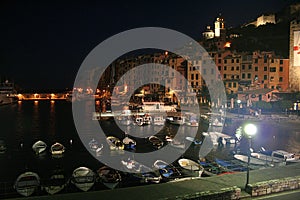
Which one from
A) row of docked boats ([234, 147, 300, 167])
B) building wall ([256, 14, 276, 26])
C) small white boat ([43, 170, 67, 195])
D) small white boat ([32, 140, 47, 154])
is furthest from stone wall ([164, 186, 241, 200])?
building wall ([256, 14, 276, 26])

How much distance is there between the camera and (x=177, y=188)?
696cm

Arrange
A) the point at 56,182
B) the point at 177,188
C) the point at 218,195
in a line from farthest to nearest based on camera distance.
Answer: the point at 56,182 < the point at 177,188 < the point at 218,195

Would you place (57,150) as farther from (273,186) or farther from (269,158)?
(273,186)

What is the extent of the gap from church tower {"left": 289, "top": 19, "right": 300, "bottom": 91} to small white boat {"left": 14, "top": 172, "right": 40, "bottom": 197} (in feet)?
126

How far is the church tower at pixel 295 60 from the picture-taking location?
41188 millimetres

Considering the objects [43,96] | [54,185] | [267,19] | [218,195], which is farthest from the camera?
[43,96]

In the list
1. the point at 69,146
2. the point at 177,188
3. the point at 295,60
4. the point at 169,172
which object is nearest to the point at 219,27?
the point at 295,60

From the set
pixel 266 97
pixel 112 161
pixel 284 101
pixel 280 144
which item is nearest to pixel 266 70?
pixel 266 97

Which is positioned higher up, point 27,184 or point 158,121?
point 158,121

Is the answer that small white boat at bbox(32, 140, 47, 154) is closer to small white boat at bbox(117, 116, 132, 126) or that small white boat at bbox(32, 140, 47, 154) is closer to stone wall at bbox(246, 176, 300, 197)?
small white boat at bbox(117, 116, 132, 126)

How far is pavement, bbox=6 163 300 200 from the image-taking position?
21.1 ft

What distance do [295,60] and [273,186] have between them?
39579 millimetres

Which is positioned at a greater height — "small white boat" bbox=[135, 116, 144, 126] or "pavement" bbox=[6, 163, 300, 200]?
"pavement" bbox=[6, 163, 300, 200]

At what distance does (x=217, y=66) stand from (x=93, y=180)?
40956 mm
